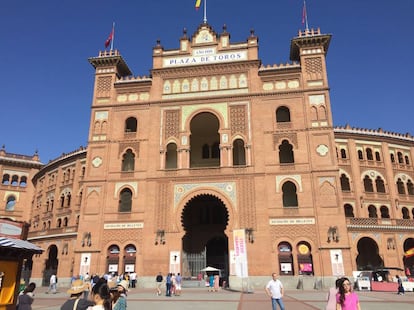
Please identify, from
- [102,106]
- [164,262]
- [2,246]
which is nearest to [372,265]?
[164,262]

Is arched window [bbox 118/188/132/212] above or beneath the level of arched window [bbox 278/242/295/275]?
above

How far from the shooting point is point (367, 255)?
120ft

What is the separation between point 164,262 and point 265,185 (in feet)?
31.9

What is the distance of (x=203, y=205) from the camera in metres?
32.7

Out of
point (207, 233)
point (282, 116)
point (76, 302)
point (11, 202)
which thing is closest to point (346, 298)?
point (76, 302)

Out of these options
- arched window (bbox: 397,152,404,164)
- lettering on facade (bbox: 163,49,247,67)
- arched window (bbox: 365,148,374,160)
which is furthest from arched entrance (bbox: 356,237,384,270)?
lettering on facade (bbox: 163,49,247,67)

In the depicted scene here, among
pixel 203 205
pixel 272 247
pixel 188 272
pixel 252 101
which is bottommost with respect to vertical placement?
pixel 188 272

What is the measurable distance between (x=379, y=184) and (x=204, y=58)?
76.5 feet

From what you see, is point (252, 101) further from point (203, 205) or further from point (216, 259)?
point (216, 259)

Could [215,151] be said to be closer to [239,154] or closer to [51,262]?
[239,154]

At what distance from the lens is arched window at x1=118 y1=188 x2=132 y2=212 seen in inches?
1168

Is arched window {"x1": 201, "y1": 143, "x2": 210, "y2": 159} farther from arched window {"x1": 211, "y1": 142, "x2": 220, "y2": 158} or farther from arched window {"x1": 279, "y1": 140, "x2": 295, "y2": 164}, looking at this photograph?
arched window {"x1": 279, "y1": 140, "x2": 295, "y2": 164}

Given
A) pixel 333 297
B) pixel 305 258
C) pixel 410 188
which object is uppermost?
pixel 410 188

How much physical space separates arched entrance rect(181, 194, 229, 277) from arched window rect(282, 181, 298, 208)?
515 centimetres
